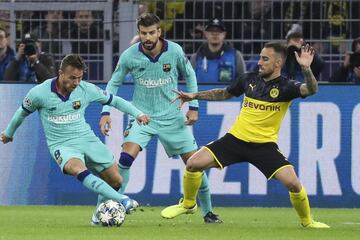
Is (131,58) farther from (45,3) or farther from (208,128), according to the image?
(45,3)

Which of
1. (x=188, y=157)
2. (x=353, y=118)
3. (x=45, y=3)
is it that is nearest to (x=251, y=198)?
(x=353, y=118)

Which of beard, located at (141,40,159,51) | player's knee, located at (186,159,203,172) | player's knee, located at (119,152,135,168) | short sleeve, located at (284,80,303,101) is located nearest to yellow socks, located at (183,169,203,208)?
player's knee, located at (186,159,203,172)

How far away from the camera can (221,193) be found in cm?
1845

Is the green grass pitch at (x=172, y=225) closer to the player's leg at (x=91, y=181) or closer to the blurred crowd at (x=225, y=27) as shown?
the player's leg at (x=91, y=181)

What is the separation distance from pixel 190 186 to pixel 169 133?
130 cm

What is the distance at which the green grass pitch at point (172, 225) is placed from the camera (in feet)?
41.7

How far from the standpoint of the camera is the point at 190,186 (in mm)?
14297

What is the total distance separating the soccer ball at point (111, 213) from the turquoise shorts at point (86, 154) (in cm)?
66

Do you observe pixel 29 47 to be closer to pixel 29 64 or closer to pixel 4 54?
pixel 29 64

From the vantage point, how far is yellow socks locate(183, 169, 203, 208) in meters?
14.2

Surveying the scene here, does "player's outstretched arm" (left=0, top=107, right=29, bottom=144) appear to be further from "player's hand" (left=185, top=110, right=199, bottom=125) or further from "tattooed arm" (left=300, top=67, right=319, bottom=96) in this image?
"tattooed arm" (left=300, top=67, right=319, bottom=96)

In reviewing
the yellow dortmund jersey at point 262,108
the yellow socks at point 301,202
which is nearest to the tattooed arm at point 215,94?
the yellow dortmund jersey at point 262,108

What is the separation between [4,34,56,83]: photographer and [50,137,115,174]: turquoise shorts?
188 inches

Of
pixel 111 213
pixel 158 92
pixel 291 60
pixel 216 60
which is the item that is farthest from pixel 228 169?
pixel 111 213
